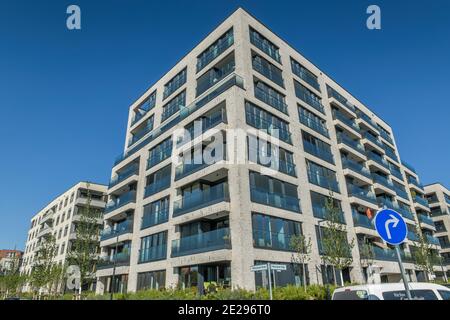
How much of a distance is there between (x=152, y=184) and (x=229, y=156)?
11840 millimetres

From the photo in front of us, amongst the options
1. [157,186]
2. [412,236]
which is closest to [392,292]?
[157,186]

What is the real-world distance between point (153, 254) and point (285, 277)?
12.2 metres

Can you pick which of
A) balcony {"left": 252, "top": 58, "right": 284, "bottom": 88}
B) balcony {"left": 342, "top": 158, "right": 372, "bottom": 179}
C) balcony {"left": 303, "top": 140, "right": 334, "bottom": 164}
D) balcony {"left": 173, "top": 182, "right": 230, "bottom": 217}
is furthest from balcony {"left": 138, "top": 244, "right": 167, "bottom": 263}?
balcony {"left": 342, "top": 158, "right": 372, "bottom": 179}

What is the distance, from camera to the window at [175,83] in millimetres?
35406

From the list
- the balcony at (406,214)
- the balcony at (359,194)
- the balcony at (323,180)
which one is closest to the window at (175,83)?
the balcony at (323,180)

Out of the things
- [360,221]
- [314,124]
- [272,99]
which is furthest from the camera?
[314,124]

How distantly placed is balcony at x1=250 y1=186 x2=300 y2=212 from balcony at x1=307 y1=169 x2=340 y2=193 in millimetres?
4044

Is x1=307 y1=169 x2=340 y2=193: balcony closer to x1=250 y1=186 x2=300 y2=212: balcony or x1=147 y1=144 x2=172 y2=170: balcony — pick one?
x1=250 y1=186 x2=300 y2=212: balcony

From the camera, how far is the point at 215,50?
31375 mm

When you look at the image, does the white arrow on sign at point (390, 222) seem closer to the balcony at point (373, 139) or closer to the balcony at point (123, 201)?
the balcony at point (123, 201)

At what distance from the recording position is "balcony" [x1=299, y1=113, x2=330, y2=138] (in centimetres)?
3217

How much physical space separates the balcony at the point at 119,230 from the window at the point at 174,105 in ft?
40.5

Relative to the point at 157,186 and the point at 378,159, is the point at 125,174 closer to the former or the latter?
the point at 157,186
